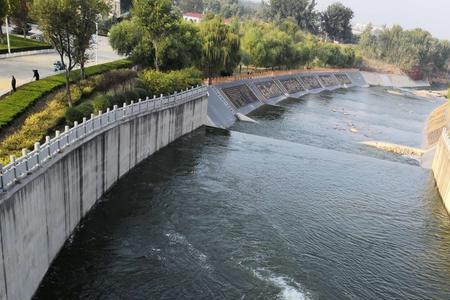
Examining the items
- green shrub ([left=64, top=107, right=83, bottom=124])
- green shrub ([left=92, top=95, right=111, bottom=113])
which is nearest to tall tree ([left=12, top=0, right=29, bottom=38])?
green shrub ([left=92, top=95, right=111, bottom=113])

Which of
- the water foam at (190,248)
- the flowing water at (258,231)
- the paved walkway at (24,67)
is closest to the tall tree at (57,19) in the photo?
the paved walkway at (24,67)

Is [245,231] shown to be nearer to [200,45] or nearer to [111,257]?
[111,257]

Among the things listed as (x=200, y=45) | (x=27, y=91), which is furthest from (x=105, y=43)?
(x=27, y=91)

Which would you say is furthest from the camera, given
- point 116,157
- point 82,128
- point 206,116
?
point 206,116

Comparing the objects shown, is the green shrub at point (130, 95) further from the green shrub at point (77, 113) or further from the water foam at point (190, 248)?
the water foam at point (190, 248)

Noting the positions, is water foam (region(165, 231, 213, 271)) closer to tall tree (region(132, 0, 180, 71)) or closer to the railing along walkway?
the railing along walkway

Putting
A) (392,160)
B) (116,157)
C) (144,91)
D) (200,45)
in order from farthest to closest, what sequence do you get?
(200,45) < (392,160) < (144,91) < (116,157)

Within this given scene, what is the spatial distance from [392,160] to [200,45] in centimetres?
3395

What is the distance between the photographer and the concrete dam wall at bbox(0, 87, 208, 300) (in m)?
19.3

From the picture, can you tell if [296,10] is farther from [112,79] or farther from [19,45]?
[112,79]

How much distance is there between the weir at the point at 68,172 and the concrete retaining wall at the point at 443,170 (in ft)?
96.4

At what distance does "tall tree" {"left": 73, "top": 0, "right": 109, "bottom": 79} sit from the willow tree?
116ft

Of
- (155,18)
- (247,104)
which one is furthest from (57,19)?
(247,104)

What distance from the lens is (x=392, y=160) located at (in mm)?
56906
